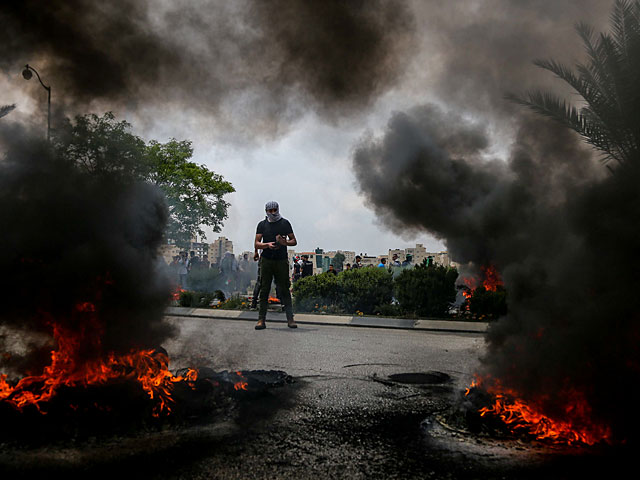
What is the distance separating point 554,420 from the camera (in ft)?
12.1

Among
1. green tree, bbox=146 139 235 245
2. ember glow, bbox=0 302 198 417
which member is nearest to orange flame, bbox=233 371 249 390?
ember glow, bbox=0 302 198 417

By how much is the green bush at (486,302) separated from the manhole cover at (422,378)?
20.5ft

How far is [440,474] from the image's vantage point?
3.07m

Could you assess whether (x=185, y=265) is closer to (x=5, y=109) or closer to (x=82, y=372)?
(x=5, y=109)

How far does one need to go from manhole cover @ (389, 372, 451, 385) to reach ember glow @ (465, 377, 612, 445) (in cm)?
159

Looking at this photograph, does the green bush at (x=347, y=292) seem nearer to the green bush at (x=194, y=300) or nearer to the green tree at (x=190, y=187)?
the green bush at (x=194, y=300)

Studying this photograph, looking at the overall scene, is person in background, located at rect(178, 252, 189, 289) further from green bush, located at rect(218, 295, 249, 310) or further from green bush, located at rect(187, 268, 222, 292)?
green bush, located at rect(218, 295, 249, 310)

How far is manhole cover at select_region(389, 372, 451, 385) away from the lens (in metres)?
5.59

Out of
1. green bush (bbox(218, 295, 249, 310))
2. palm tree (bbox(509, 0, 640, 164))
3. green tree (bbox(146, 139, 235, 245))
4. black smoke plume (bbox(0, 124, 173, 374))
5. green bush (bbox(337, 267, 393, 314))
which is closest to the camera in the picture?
black smoke plume (bbox(0, 124, 173, 374))

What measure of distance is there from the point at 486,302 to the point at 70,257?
9.88 metres

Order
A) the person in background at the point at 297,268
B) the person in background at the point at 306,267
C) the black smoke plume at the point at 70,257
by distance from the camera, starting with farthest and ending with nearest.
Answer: the person in background at the point at 297,268 → the person in background at the point at 306,267 → the black smoke plume at the point at 70,257

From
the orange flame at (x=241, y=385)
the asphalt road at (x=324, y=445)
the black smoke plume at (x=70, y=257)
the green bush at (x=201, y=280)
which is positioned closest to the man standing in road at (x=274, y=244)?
the asphalt road at (x=324, y=445)

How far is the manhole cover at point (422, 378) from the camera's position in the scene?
5.59 metres

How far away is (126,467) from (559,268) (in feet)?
10.7
